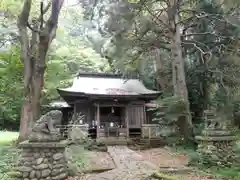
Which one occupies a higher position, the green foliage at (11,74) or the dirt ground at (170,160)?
the green foliage at (11,74)

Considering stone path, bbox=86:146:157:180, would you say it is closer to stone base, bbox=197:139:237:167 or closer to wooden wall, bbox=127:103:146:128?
stone base, bbox=197:139:237:167

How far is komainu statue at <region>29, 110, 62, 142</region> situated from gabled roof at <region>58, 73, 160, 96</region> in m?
7.48

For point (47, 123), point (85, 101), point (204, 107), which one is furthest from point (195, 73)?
point (47, 123)

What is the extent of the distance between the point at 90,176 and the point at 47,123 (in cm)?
185

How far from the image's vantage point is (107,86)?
17125 mm

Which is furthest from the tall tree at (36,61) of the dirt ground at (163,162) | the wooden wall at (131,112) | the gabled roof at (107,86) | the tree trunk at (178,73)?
the tree trunk at (178,73)

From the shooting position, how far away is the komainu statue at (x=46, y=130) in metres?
6.69

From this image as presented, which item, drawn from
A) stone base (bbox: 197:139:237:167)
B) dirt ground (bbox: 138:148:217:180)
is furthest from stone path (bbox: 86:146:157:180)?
stone base (bbox: 197:139:237:167)

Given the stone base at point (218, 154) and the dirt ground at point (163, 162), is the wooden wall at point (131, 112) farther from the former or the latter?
the stone base at point (218, 154)

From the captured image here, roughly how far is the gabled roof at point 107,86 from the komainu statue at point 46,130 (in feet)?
24.5

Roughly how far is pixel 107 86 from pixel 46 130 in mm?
10461

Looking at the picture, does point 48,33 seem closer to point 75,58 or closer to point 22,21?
point 22,21

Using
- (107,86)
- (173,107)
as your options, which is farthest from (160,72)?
(173,107)

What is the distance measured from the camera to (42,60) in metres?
10.4
